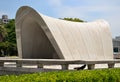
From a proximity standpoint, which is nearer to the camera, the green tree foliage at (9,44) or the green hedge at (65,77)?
the green hedge at (65,77)

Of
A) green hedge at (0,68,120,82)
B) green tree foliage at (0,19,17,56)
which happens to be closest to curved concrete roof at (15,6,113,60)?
green hedge at (0,68,120,82)

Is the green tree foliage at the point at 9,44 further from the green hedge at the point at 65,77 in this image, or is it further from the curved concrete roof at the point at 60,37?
the green hedge at the point at 65,77

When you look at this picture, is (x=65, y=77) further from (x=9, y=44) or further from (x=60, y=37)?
(x=9, y=44)

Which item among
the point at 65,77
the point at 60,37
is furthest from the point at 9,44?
the point at 65,77

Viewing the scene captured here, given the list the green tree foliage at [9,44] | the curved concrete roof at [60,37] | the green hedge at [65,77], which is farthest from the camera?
the green tree foliage at [9,44]

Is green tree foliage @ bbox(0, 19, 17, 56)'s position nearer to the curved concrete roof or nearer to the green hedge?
the curved concrete roof

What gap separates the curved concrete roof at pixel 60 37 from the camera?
2497 cm

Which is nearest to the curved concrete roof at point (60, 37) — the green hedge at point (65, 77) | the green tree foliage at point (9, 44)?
the green hedge at point (65, 77)

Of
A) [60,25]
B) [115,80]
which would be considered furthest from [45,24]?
[115,80]

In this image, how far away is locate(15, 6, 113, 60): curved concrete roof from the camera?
81.9ft

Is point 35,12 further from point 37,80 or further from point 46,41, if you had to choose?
point 37,80

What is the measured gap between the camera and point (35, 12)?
82.2 feet

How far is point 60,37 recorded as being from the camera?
25.5 metres

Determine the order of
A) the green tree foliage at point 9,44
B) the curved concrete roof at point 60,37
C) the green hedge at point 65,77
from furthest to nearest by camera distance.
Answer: the green tree foliage at point 9,44 < the curved concrete roof at point 60,37 < the green hedge at point 65,77
